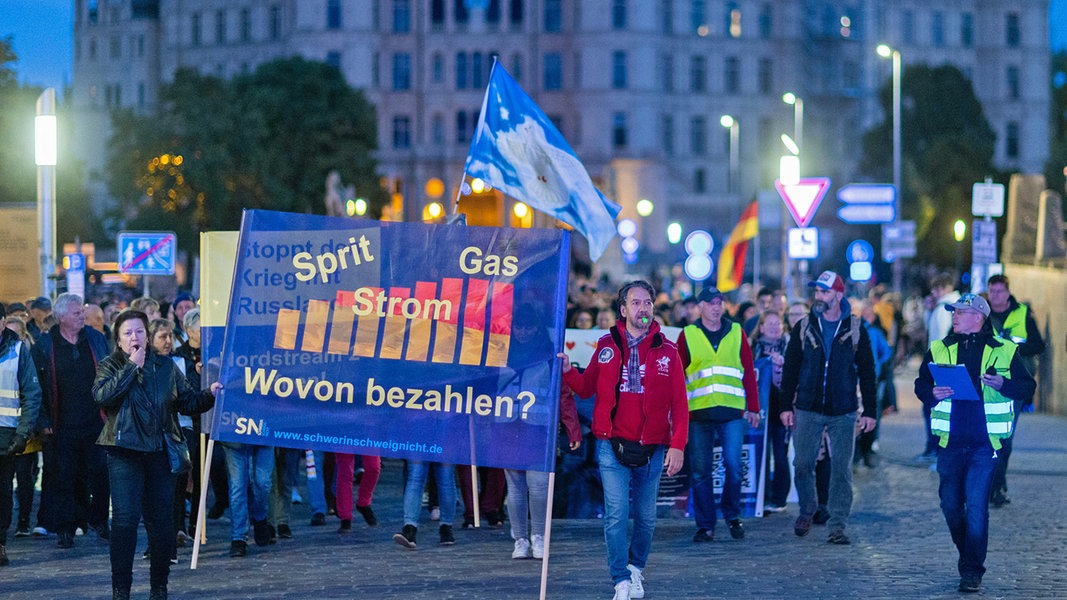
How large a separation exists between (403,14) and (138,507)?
97.7 m

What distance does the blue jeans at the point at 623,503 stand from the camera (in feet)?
32.7

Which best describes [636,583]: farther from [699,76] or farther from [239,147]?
[699,76]

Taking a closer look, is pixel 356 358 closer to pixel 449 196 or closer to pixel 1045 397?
pixel 1045 397

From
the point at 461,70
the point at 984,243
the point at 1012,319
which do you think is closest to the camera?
the point at 1012,319

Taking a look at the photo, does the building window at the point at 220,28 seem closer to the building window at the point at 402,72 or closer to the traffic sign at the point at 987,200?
the building window at the point at 402,72

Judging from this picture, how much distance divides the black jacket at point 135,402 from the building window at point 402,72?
3807 inches

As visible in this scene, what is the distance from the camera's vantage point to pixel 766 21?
109188 mm

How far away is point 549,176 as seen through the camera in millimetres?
12344

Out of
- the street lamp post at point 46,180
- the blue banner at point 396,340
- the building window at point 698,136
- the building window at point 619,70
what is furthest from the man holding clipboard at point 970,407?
the building window at point 698,136

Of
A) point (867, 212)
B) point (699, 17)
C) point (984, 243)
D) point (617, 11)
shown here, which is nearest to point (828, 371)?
point (984, 243)

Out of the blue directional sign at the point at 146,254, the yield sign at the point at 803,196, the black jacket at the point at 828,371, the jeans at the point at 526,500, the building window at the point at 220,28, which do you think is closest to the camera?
the jeans at the point at 526,500

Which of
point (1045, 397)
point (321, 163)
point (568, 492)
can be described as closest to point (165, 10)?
point (321, 163)

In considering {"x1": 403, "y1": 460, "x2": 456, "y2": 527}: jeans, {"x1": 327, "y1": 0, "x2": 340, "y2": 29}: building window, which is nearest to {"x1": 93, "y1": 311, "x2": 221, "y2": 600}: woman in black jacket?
{"x1": 403, "y1": 460, "x2": 456, "y2": 527}: jeans

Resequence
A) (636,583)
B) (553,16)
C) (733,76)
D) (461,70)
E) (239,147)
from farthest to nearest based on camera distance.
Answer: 1. (733,76)
2. (461,70)
3. (553,16)
4. (239,147)
5. (636,583)
